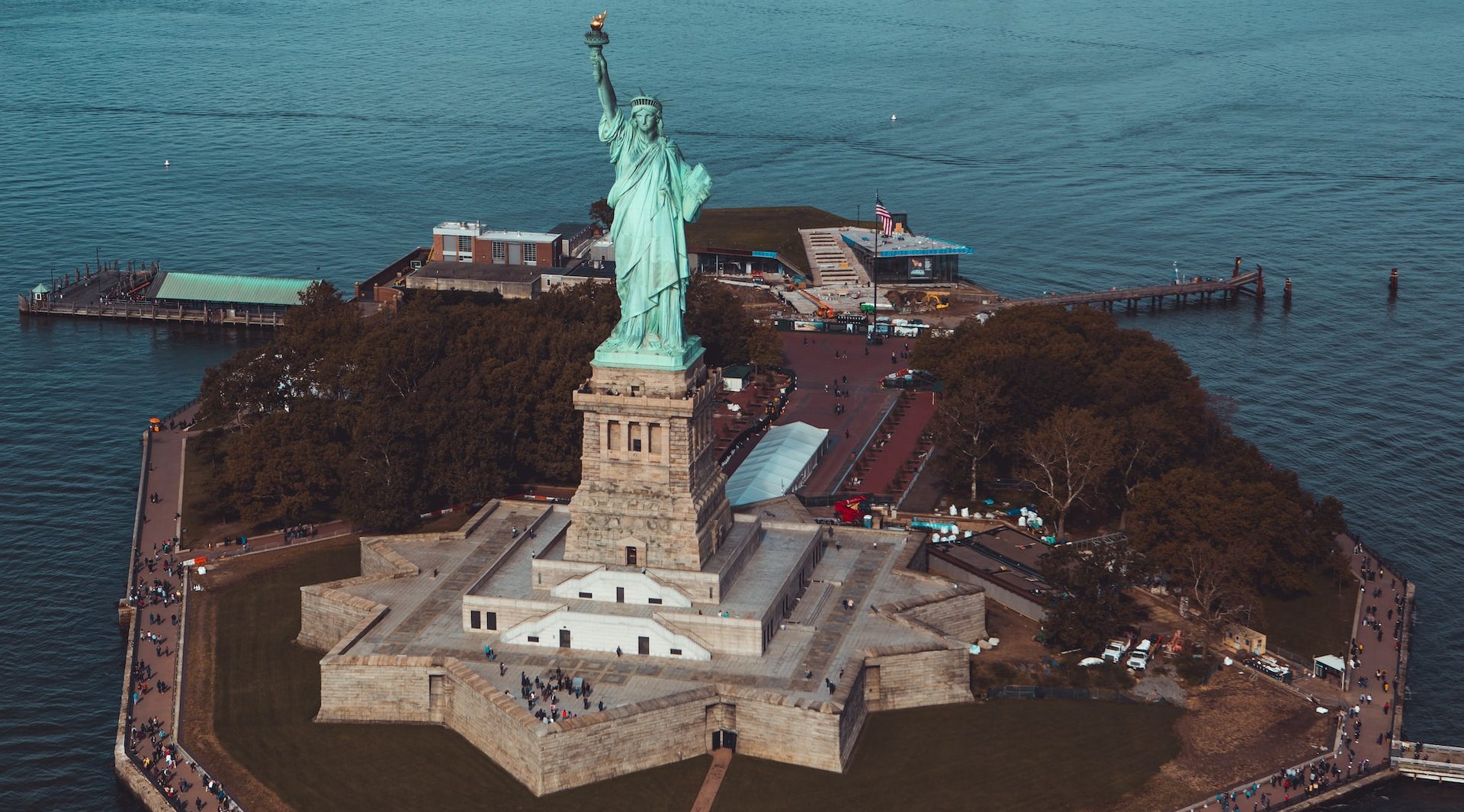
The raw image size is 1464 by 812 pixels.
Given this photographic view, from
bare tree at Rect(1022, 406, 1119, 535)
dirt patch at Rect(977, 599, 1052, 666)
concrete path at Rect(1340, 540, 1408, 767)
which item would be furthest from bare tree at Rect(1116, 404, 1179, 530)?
dirt patch at Rect(977, 599, 1052, 666)

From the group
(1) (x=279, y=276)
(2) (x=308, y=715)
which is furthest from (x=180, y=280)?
(2) (x=308, y=715)

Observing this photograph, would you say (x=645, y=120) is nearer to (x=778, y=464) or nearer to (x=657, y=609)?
(x=657, y=609)

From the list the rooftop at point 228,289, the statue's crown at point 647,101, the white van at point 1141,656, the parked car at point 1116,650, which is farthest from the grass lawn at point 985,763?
the rooftop at point 228,289

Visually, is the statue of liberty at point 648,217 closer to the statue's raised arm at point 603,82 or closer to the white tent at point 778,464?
the statue's raised arm at point 603,82

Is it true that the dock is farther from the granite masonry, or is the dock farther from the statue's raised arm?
the statue's raised arm

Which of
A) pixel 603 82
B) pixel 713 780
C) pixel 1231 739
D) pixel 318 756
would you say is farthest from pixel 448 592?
pixel 1231 739

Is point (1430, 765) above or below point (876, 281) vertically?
below
